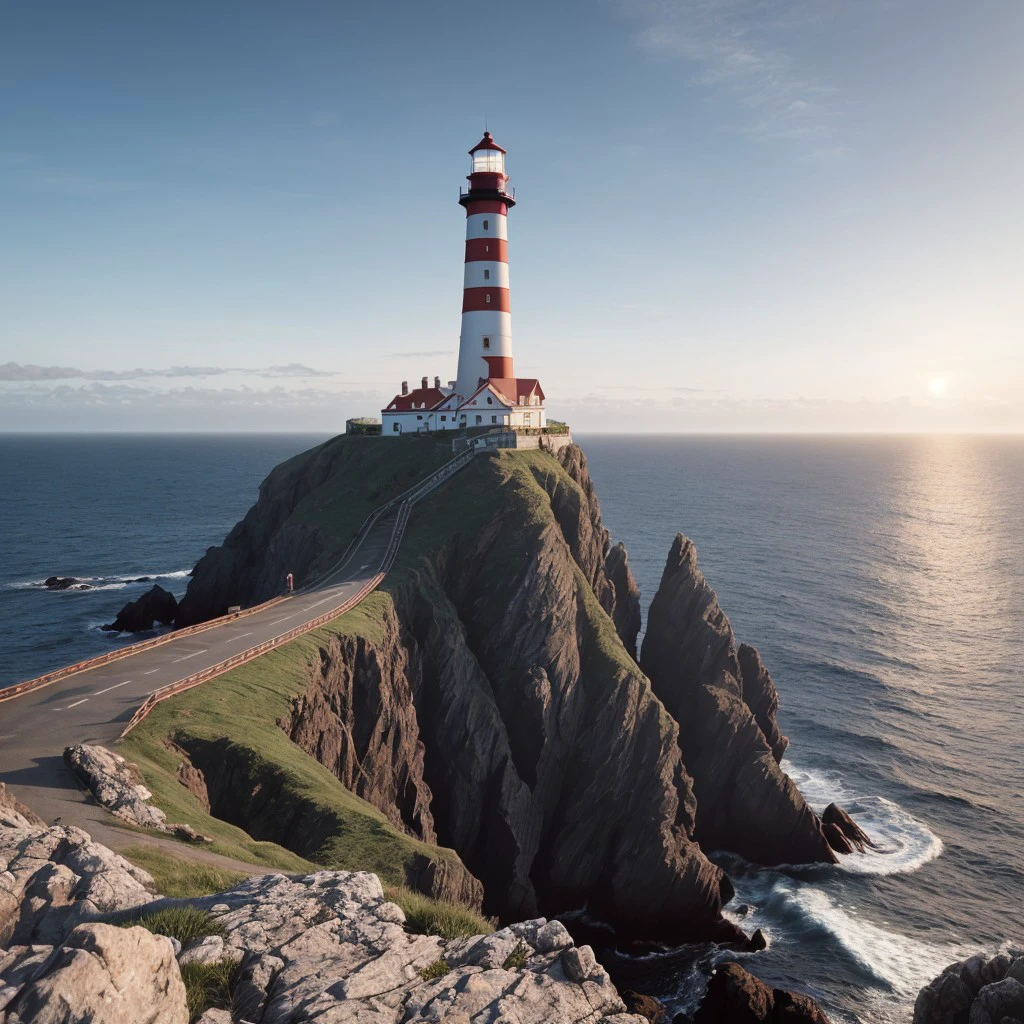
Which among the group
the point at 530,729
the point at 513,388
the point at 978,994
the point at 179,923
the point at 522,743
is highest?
the point at 513,388

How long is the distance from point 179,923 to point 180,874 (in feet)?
15.3

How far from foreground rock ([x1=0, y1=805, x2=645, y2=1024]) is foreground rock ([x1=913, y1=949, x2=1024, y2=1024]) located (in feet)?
37.6

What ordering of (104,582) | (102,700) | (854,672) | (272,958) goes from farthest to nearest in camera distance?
(104,582)
(854,672)
(102,700)
(272,958)

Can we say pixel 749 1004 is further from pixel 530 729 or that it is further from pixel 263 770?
pixel 263 770

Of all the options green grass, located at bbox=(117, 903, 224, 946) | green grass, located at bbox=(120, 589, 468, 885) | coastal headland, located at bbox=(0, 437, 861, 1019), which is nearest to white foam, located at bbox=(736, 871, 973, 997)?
coastal headland, located at bbox=(0, 437, 861, 1019)

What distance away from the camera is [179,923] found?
44.5ft

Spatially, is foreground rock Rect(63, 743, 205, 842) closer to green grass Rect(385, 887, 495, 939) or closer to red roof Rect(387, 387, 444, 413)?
green grass Rect(385, 887, 495, 939)

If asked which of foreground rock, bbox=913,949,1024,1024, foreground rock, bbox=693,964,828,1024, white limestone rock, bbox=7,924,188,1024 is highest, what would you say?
white limestone rock, bbox=7,924,188,1024

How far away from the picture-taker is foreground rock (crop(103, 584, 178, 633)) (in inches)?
2881

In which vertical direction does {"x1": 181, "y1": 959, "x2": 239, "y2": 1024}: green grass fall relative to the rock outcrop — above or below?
above

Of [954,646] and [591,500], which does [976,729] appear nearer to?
[954,646]

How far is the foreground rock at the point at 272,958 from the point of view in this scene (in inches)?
422

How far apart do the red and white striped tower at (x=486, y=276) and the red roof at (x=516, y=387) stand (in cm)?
89

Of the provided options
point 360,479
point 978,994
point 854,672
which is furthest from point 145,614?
point 978,994
